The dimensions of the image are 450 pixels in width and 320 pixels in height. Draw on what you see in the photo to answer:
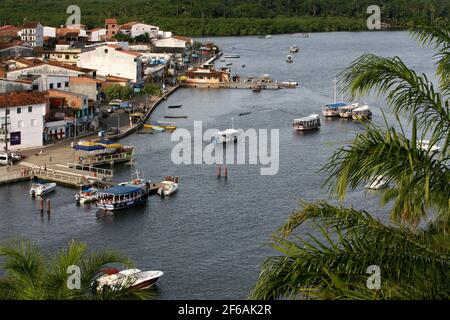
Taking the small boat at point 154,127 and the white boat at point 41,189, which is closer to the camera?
the white boat at point 41,189

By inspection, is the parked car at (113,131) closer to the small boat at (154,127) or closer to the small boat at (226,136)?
the small boat at (154,127)

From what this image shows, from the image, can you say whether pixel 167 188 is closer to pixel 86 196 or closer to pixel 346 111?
pixel 86 196

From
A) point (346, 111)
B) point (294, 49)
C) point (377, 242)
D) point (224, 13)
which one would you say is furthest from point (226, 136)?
point (224, 13)

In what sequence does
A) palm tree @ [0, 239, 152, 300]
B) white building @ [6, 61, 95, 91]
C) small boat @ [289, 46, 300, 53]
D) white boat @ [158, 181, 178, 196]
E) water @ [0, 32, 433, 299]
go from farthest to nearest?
small boat @ [289, 46, 300, 53], white building @ [6, 61, 95, 91], white boat @ [158, 181, 178, 196], water @ [0, 32, 433, 299], palm tree @ [0, 239, 152, 300]

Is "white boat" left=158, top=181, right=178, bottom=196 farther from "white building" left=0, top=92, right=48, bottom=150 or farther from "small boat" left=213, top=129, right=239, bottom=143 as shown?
"small boat" left=213, top=129, right=239, bottom=143

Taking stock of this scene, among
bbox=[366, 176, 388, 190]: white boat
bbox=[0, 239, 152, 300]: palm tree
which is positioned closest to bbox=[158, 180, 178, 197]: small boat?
bbox=[0, 239, 152, 300]: palm tree

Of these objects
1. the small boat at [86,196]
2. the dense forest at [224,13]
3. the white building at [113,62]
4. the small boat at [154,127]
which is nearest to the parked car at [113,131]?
the small boat at [154,127]
